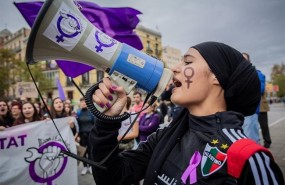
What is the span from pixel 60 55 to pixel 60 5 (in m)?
0.30

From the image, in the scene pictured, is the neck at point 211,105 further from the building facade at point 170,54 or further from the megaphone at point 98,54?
the building facade at point 170,54

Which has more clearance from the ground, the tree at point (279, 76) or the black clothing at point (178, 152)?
the black clothing at point (178, 152)

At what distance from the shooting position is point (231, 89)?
126 centimetres

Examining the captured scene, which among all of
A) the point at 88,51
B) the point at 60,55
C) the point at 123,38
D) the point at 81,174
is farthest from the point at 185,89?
the point at 81,174

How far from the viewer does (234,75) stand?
125cm

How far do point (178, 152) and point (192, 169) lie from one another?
16 cm

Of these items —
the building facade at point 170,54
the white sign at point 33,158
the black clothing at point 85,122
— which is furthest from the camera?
the building facade at point 170,54

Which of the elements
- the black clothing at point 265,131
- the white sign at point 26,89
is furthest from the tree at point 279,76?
the black clothing at point 265,131

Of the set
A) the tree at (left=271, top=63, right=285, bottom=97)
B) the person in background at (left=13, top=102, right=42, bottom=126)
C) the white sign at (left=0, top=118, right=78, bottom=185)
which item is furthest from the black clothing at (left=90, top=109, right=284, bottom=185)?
the tree at (left=271, top=63, right=285, bottom=97)

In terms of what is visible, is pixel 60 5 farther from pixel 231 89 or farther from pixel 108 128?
pixel 231 89

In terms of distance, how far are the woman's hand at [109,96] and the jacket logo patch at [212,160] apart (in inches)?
20.1

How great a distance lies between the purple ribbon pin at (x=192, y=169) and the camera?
1.11 m

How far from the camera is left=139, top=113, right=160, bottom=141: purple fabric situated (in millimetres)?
4463

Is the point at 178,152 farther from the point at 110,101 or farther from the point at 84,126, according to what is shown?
the point at 84,126
